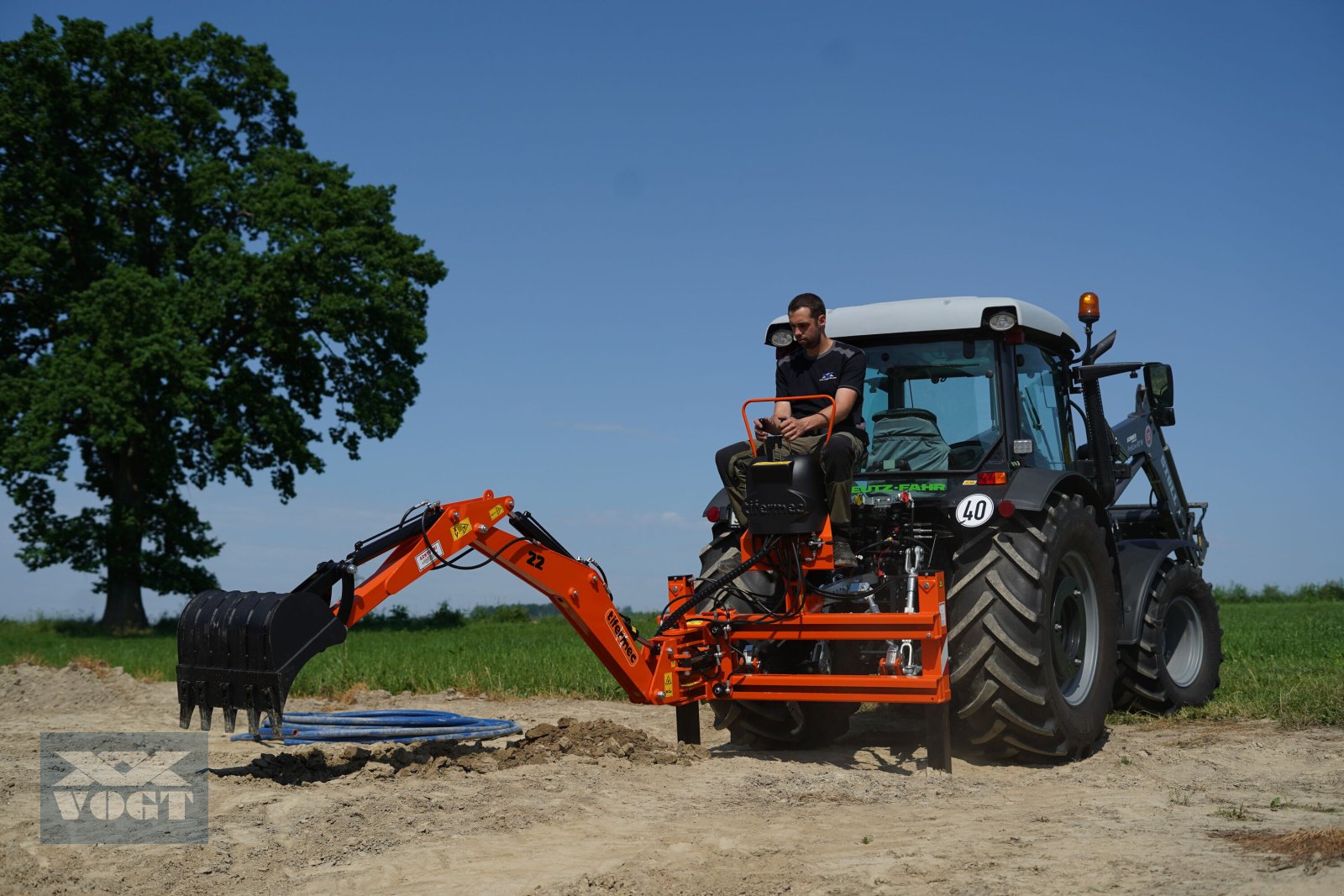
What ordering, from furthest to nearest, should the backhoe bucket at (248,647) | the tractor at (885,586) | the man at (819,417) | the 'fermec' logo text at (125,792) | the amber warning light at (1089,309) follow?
the amber warning light at (1089,309) → the man at (819,417) → the tractor at (885,586) → the backhoe bucket at (248,647) → the 'fermec' logo text at (125,792)

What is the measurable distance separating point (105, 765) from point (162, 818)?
5.39 ft

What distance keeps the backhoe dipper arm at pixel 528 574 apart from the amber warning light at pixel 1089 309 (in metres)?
3.93

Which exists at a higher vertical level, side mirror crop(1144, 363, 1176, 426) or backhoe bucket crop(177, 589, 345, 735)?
side mirror crop(1144, 363, 1176, 426)

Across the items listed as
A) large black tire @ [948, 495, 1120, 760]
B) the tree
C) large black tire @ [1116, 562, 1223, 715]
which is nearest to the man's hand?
large black tire @ [948, 495, 1120, 760]

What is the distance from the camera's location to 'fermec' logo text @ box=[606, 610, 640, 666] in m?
6.47

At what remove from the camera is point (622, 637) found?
649 cm

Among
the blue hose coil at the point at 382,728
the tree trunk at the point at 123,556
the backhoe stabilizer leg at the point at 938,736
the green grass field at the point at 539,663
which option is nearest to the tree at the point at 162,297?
the tree trunk at the point at 123,556

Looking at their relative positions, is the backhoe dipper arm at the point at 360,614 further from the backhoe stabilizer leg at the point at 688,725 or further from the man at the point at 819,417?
the man at the point at 819,417

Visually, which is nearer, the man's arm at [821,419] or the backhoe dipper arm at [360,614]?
the backhoe dipper arm at [360,614]

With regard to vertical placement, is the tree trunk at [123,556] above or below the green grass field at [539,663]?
above

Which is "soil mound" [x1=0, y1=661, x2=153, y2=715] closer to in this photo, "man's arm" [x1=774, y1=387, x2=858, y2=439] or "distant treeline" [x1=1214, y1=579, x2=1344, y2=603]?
"man's arm" [x1=774, y1=387, x2=858, y2=439]

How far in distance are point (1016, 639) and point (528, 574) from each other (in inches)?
103

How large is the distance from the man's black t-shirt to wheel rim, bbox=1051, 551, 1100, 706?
1513 millimetres

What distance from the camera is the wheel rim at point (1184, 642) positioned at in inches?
362
